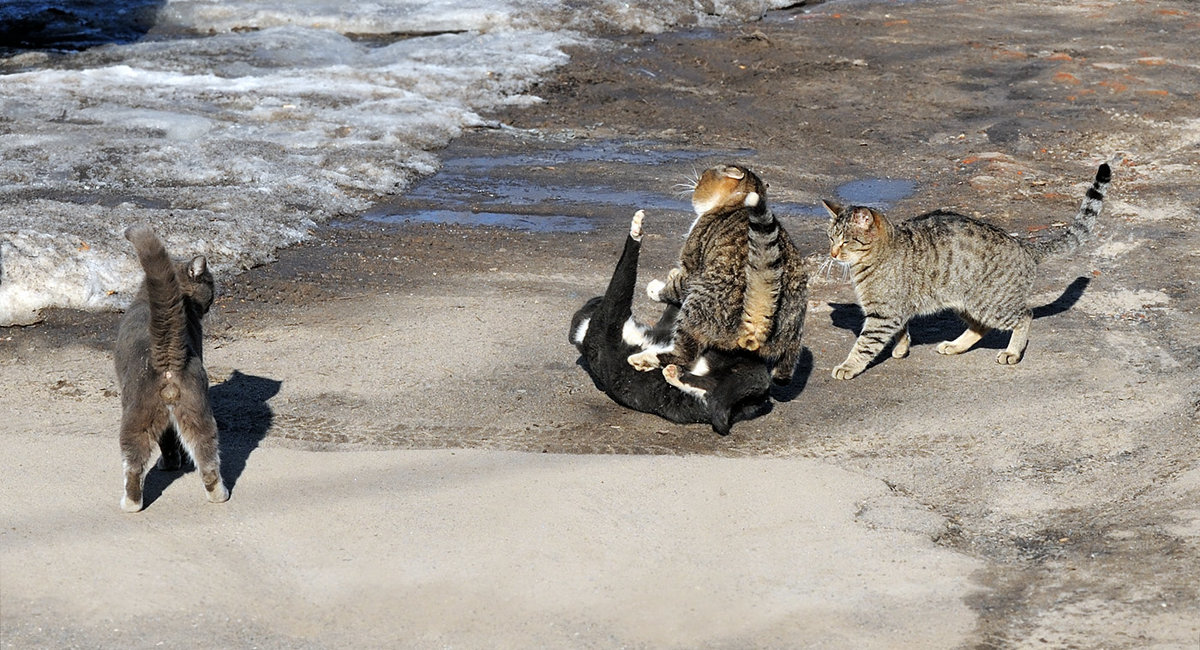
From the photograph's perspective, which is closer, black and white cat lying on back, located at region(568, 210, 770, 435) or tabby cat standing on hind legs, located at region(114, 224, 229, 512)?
tabby cat standing on hind legs, located at region(114, 224, 229, 512)

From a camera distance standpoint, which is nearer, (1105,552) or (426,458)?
(1105,552)

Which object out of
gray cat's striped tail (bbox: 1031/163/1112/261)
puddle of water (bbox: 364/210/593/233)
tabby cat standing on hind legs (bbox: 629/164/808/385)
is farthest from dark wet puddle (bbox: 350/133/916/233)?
tabby cat standing on hind legs (bbox: 629/164/808/385)

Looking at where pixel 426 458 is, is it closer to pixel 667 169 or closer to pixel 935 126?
pixel 667 169

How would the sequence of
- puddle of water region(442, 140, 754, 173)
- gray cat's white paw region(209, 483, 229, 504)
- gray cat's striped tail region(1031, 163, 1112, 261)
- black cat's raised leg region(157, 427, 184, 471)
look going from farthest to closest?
puddle of water region(442, 140, 754, 173)
gray cat's striped tail region(1031, 163, 1112, 261)
black cat's raised leg region(157, 427, 184, 471)
gray cat's white paw region(209, 483, 229, 504)

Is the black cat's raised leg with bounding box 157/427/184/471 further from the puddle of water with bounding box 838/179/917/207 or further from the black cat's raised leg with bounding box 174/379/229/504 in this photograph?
the puddle of water with bounding box 838/179/917/207

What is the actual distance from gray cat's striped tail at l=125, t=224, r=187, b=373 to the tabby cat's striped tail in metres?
3.29

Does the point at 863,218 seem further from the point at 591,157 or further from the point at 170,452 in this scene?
the point at 591,157

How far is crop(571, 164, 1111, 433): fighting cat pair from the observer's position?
7395mm

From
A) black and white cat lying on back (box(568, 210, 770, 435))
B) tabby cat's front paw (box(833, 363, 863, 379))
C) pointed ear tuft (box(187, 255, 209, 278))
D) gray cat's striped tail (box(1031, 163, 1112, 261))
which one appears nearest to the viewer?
pointed ear tuft (box(187, 255, 209, 278))

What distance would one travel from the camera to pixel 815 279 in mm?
10125

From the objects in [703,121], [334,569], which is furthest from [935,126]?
[334,569]

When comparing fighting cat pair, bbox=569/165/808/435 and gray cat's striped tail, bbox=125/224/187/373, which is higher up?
gray cat's striped tail, bbox=125/224/187/373

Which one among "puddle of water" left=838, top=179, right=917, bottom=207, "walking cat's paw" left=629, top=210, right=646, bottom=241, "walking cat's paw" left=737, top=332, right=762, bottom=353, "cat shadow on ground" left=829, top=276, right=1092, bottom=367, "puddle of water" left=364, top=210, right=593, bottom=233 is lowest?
"cat shadow on ground" left=829, top=276, right=1092, bottom=367

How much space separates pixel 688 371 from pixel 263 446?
2.56 metres
